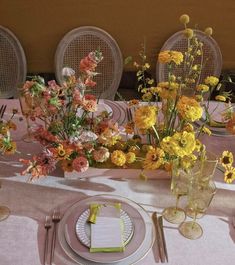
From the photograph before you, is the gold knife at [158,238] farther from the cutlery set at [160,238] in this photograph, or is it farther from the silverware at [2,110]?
the silverware at [2,110]

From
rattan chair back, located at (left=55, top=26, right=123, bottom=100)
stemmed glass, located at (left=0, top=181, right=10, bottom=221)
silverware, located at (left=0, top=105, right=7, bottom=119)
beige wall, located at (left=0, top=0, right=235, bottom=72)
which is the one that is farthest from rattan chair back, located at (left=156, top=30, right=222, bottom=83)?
stemmed glass, located at (left=0, top=181, right=10, bottom=221)

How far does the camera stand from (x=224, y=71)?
98.1 inches

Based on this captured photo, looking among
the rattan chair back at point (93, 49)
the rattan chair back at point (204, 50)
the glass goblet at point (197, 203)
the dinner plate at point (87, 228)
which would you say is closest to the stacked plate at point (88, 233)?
the dinner plate at point (87, 228)

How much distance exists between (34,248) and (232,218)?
608 mm

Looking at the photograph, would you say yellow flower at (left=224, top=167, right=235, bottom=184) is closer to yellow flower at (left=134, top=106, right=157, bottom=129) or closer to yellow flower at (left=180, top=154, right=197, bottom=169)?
yellow flower at (left=180, top=154, right=197, bottom=169)

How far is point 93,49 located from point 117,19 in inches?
10.4

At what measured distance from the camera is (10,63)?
2.31 m

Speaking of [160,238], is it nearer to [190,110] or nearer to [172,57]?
[190,110]

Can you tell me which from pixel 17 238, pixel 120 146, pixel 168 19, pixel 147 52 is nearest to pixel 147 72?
pixel 147 52

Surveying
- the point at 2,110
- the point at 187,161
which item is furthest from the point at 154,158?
the point at 2,110

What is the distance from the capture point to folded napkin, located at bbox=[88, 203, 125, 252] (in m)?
0.96

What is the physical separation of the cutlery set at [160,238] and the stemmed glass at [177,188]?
30mm

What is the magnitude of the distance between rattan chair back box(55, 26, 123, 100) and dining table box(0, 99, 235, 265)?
94 cm

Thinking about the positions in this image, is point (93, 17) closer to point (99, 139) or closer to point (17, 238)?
point (99, 139)
